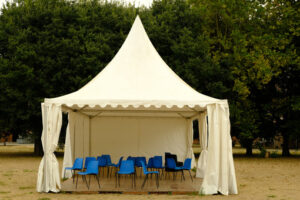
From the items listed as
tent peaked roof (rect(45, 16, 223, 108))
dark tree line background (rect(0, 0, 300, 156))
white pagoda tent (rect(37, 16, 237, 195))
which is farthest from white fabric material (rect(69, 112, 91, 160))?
dark tree line background (rect(0, 0, 300, 156))

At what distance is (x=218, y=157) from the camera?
934 cm

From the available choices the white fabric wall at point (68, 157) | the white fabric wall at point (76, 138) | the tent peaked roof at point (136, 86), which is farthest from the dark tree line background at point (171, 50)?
the tent peaked roof at point (136, 86)

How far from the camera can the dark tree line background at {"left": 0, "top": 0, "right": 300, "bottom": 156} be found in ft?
66.7

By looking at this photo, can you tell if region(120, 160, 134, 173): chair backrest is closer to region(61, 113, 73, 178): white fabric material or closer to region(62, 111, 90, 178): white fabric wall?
region(62, 111, 90, 178): white fabric wall

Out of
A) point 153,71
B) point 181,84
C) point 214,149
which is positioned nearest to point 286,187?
point 214,149

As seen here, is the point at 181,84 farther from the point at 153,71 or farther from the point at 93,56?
the point at 93,56

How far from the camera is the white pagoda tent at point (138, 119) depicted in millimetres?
9414

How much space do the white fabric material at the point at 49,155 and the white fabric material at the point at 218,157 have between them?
3.34 metres

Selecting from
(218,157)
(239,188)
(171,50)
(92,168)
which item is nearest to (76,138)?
(92,168)

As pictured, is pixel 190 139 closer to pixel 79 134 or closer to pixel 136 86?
pixel 79 134

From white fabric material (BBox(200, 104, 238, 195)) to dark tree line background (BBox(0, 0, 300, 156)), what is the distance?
11.0m

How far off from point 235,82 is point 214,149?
12972mm

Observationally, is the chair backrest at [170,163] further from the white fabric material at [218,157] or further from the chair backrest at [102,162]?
the chair backrest at [102,162]

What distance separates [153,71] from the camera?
1139cm
